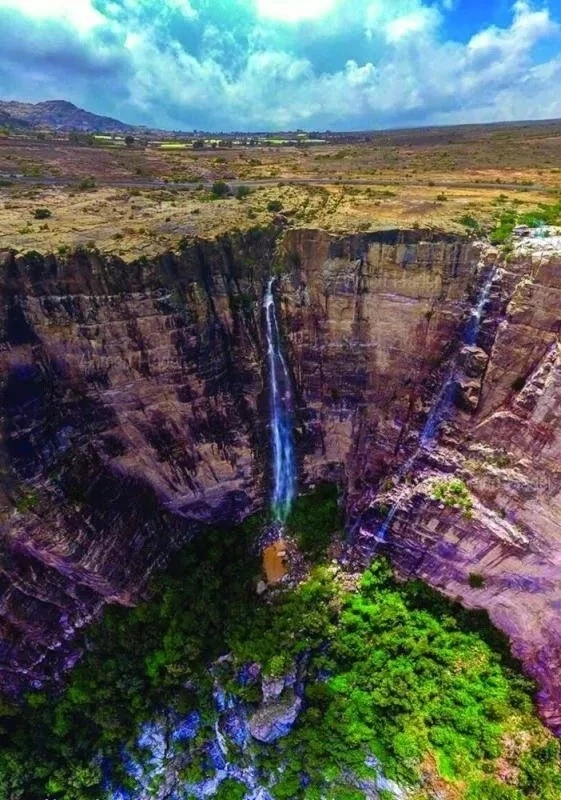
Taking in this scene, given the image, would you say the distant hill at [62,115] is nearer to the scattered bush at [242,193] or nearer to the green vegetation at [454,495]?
the scattered bush at [242,193]

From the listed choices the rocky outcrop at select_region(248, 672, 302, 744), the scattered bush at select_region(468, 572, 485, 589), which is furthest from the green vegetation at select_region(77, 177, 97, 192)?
the scattered bush at select_region(468, 572, 485, 589)

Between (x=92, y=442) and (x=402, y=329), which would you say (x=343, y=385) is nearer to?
(x=402, y=329)

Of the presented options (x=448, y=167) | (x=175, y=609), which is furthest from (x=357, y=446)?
(x=448, y=167)

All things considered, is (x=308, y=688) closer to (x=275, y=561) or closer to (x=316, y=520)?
(x=275, y=561)

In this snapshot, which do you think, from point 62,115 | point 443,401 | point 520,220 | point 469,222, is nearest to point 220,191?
point 469,222

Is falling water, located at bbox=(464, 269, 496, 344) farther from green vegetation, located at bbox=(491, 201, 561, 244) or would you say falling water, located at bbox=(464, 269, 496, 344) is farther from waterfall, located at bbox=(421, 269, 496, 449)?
green vegetation, located at bbox=(491, 201, 561, 244)

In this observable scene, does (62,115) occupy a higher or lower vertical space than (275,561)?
higher

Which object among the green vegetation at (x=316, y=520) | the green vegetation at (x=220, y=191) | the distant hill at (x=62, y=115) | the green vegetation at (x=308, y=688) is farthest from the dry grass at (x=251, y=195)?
the distant hill at (x=62, y=115)
